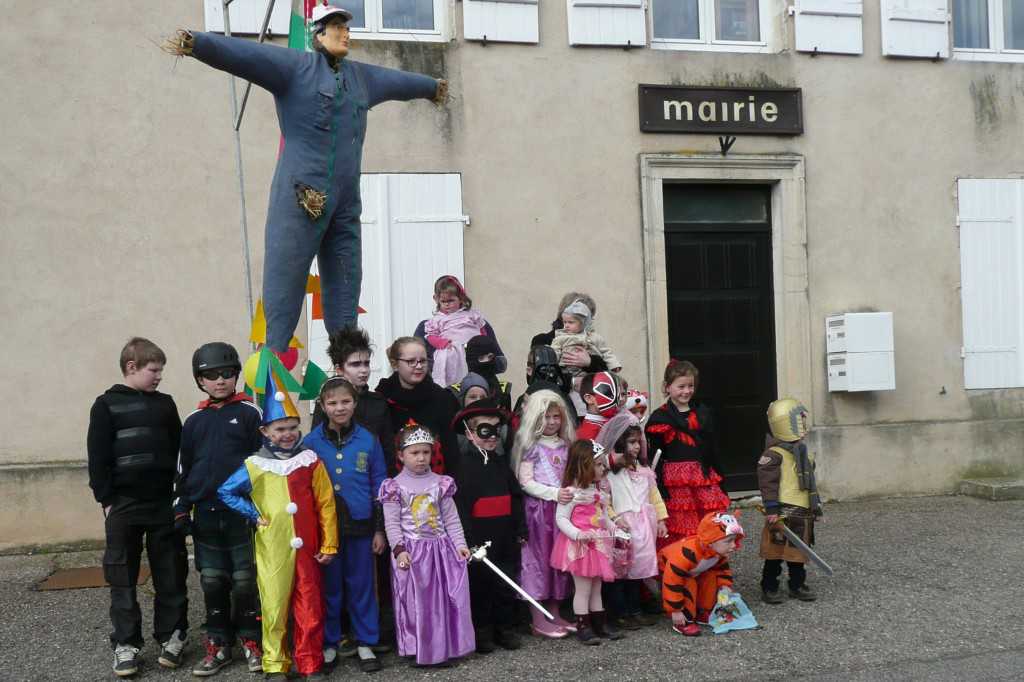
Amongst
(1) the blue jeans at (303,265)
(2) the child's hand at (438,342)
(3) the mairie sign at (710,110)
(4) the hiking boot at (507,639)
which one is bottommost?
(4) the hiking boot at (507,639)

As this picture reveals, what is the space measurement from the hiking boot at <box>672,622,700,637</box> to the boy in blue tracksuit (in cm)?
136

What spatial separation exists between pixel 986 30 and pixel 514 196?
172 inches

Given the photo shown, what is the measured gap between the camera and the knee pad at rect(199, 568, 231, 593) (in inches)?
177

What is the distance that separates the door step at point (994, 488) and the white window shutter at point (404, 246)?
434 cm

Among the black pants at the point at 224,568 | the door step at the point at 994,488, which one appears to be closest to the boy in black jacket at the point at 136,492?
the black pants at the point at 224,568

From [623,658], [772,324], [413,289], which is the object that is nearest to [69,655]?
[623,658]

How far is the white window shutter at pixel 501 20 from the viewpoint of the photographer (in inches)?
302

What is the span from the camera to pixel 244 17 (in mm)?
7316

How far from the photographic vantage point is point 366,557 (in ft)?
15.0

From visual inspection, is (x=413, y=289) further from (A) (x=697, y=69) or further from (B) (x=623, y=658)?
(B) (x=623, y=658)

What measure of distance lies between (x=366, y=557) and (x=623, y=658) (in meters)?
1.17

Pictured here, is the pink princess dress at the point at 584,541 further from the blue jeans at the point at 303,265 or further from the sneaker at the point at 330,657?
the blue jeans at the point at 303,265

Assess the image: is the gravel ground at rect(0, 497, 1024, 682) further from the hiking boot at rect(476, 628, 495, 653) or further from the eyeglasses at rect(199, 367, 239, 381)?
the eyeglasses at rect(199, 367, 239, 381)

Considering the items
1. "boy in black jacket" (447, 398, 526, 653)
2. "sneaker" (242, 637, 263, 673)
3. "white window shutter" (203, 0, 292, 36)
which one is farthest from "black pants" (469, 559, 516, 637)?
"white window shutter" (203, 0, 292, 36)
